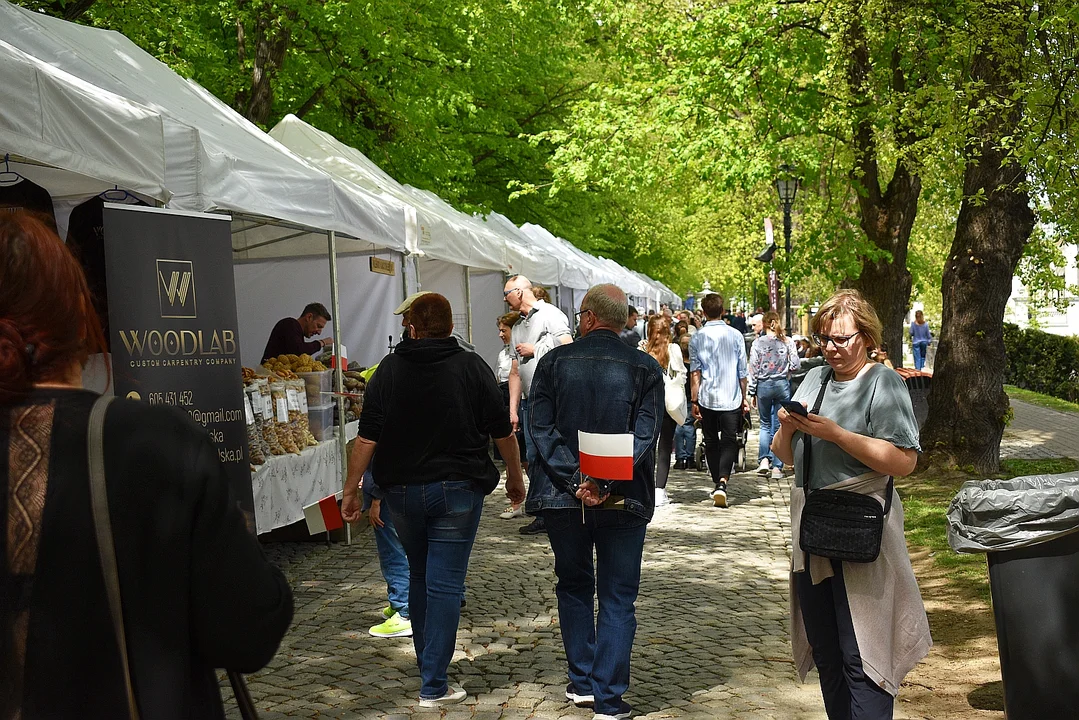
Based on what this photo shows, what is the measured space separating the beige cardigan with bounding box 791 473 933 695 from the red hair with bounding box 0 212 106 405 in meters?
3.01

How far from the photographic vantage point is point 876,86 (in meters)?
13.9

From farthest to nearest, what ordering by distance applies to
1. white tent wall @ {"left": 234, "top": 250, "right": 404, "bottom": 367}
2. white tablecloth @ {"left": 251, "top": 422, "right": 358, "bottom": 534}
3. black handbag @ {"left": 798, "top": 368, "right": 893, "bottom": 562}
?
white tent wall @ {"left": 234, "top": 250, "right": 404, "bottom": 367} → white tablecloth @ {"left": 251, "top": 422, "right": 358, "bottom": 534} → black handbag @ {"left": 798, "top": 368, "right": 893, "bottom": 562}

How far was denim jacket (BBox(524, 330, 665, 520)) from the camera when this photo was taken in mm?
4988

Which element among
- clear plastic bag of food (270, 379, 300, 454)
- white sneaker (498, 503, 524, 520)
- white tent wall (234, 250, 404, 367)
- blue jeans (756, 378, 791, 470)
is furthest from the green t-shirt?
blue jeans (756, 378, 791, 470)

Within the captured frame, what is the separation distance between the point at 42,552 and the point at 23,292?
40 centimetres

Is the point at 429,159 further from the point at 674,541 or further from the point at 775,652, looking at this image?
the point at 775,652

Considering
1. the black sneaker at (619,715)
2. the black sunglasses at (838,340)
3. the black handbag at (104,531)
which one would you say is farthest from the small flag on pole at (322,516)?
the black handbag at (104,531)

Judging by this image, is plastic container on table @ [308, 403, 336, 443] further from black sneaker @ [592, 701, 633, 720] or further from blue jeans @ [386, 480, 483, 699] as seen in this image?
black sneaker @ [592, 701, 633, 720]

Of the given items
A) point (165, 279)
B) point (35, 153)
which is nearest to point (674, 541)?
point (165, 279)

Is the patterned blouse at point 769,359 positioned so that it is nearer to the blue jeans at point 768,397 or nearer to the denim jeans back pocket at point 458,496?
the blue jeans at point 768,397

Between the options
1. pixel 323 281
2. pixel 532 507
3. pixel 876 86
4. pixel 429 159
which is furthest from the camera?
pixel 429 159

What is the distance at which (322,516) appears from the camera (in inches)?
300

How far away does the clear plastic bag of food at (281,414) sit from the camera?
25.4 feet

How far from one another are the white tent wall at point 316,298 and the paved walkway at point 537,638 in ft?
11.2
